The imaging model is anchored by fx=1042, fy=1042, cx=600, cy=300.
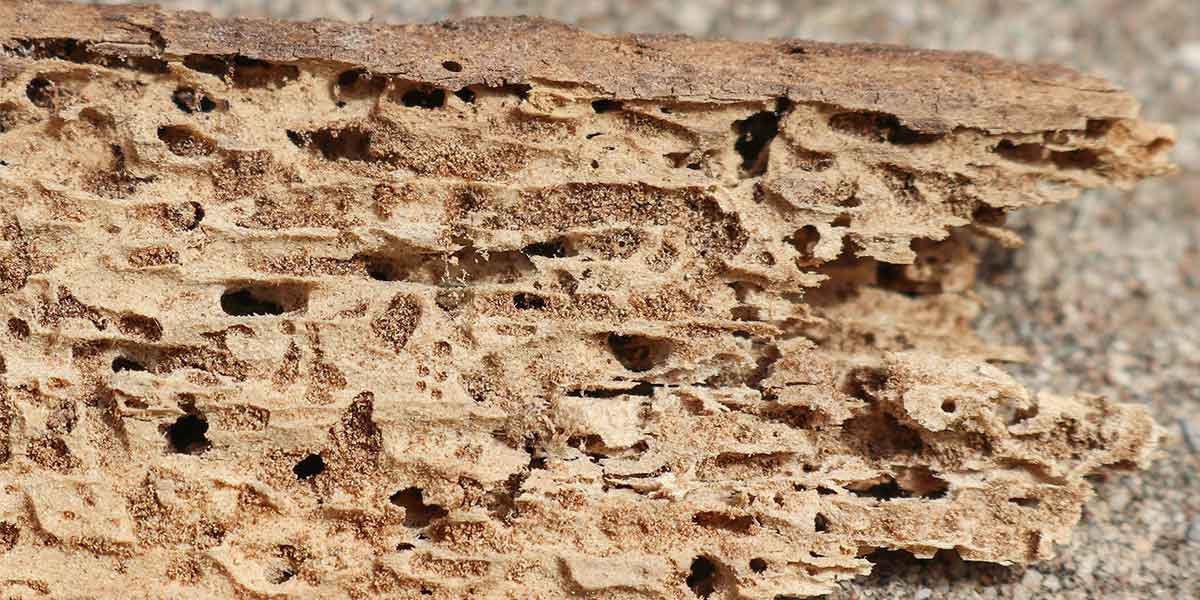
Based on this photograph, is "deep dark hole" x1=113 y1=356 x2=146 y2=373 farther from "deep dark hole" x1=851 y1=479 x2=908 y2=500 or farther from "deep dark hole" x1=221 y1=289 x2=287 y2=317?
"deep dark hole" x1=851 y1=479 x2=908 y2=500

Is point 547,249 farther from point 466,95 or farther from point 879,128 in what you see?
point 879,128

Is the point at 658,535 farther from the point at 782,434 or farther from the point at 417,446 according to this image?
the point at 417,446

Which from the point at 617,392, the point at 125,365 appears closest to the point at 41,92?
the point at 125,365

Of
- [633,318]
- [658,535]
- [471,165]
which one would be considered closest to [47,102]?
[471,165]

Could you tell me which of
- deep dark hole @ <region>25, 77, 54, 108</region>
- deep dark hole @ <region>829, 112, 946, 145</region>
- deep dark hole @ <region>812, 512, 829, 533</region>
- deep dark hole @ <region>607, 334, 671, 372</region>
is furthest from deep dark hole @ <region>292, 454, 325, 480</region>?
deep dark hole @ <region>829, 112, 946, 145</region>

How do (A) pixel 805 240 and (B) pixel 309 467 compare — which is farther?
(A) pixel 805 240
